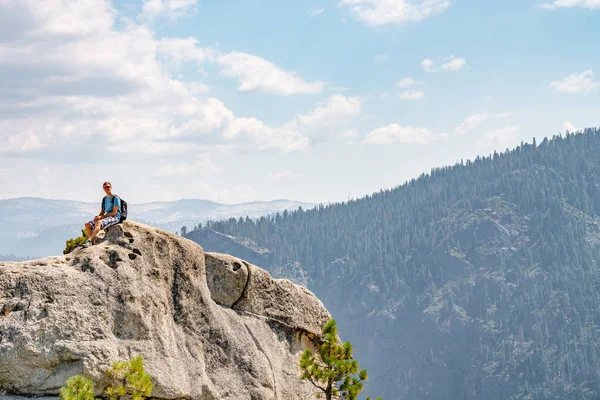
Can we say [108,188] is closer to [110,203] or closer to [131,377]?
[110,203]

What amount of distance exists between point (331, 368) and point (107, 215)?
1358 centimetres

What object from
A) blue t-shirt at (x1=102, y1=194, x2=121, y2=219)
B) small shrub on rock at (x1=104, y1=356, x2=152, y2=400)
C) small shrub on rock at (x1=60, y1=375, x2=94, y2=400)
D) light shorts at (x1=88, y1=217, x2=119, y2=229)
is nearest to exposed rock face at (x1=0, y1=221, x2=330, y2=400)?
light shorts at (x1=88, y1=217, x2=119, y2=229)

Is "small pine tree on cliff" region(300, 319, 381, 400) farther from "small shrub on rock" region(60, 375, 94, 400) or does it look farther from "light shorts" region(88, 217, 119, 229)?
"small shrub on rock" region(60, 375, 94, 400)

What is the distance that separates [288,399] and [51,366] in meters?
12.4

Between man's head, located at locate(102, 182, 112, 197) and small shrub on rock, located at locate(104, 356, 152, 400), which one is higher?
man's head, located at locate(102, 182, 112, 197)

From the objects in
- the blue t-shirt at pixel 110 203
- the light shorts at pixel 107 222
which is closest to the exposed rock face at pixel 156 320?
the light shorts at pixel 107 222

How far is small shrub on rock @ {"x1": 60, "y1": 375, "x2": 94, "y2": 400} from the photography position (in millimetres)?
22578

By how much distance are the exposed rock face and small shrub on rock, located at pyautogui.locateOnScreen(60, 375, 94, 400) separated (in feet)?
4.78

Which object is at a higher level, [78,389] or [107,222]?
[107,222]

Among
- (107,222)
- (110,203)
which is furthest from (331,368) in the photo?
(110,203)

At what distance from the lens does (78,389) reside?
2314cm

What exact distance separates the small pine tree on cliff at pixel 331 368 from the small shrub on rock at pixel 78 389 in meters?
12.9

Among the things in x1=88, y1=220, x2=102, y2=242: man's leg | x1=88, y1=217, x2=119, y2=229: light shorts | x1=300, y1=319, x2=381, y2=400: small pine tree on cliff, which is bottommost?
x1=300, y1=319, x2=381, y2=400: small pine tree on cliff

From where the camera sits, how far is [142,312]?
27.3 meters
